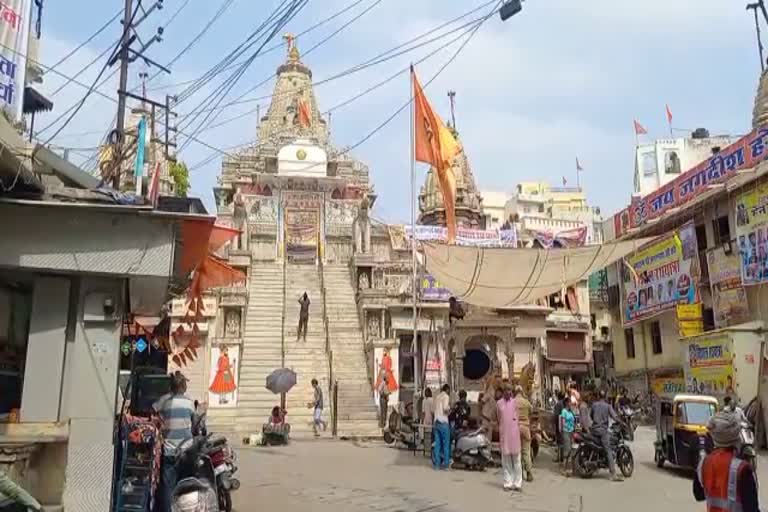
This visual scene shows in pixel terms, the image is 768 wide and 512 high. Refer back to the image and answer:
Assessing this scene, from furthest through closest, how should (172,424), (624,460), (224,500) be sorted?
(624,460), (224,500), (172,424)

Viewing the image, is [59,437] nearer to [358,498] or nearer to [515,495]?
[358,498]

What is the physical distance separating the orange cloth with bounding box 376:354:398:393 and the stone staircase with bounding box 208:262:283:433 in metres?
3.26

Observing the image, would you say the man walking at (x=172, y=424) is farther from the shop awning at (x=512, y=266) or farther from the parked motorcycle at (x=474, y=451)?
the shop awning at (x=512, y=266)

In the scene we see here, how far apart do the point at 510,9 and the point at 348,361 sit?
1605 cm

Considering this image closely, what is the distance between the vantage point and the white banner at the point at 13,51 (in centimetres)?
980

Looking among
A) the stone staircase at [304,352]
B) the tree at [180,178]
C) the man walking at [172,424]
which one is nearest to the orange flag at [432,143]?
the stone staircase at [304,352]

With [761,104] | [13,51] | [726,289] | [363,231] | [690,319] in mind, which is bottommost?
[690,319]

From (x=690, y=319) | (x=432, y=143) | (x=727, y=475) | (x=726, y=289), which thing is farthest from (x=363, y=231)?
(x=727, y=475)

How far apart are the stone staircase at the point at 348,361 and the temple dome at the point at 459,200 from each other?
558 inches

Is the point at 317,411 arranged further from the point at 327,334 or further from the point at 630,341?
the point at 630,341

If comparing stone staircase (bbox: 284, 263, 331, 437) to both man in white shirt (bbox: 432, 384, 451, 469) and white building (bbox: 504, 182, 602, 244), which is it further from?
white building (bbox: 504, 182, 602, 244)

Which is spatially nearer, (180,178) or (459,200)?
(180,178)

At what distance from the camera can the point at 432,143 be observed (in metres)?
14.8

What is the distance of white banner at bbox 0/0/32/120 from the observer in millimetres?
9805
